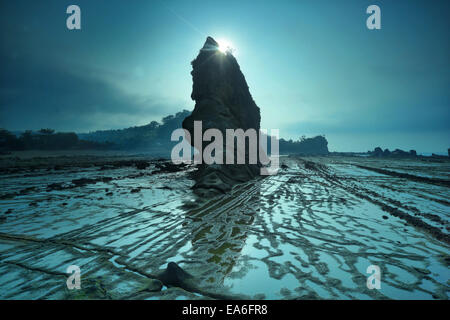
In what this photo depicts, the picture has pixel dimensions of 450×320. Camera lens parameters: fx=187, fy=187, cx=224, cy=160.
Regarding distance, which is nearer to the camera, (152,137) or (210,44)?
(210,44)

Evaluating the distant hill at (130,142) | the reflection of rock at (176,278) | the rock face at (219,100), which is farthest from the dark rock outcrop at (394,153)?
the reflection of rock at (176,278)

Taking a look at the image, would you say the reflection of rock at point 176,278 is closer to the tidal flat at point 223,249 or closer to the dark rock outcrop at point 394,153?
the tidal flat at point 223,249

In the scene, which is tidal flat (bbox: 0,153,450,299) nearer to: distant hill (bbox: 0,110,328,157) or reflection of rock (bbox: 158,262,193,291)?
reflection of rock (bbox: 158,262,193,291)

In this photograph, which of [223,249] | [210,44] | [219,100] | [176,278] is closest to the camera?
[176,278]

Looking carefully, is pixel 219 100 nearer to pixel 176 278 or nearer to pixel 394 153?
pixel 176 278

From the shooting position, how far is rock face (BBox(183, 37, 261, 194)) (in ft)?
55.9

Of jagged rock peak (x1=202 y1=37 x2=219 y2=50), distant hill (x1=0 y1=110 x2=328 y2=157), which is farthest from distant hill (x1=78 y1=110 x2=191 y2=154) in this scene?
jagged rock peak (x1=202 y1=37 x2=219 y2=50)

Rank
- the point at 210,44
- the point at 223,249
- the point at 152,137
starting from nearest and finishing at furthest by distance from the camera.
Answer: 1. the point at 223,249
2. the point at 210,44
3. the point at 152,137

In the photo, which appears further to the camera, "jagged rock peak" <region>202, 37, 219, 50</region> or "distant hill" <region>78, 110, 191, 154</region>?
"distant hill" <region>78, 110, 191, 154</region>

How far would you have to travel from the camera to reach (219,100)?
19453 millimetres

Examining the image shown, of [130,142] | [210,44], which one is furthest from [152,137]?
[210,44]

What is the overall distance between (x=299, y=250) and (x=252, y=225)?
6.76 ft
